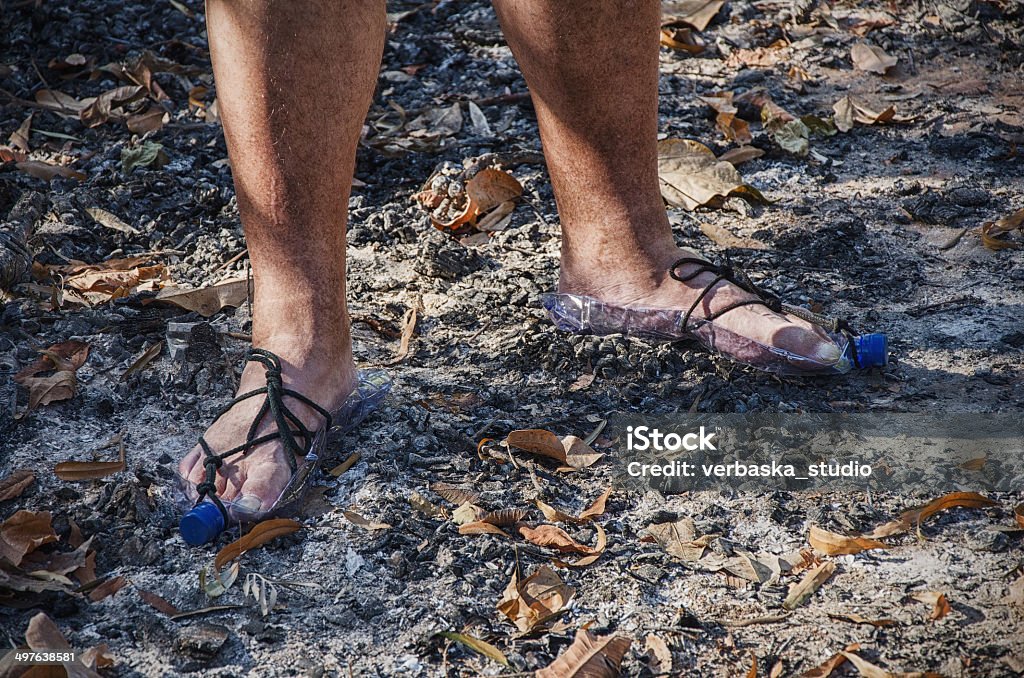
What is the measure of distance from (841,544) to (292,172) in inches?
43.5

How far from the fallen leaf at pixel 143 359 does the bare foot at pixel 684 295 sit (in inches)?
35.0

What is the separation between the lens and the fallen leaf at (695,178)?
258cm

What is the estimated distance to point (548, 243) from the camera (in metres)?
2.46

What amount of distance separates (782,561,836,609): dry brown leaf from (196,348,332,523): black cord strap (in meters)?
0.84

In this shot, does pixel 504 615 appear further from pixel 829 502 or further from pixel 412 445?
pixel 829 502

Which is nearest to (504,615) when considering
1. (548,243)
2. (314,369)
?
(314,369)

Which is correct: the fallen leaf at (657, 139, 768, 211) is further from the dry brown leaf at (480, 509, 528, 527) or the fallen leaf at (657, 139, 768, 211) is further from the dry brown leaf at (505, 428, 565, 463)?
the dry brown leaf at (480, 509, 528, 527)

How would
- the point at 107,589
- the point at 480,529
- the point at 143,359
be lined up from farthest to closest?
1. the point at 143,359
2. the point at 480,529
3. the point at 107,589

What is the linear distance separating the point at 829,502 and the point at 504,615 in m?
0.61

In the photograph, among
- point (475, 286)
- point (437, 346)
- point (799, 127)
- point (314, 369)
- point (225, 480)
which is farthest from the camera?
point (799, 127)

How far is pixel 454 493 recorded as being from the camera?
1.66 metres

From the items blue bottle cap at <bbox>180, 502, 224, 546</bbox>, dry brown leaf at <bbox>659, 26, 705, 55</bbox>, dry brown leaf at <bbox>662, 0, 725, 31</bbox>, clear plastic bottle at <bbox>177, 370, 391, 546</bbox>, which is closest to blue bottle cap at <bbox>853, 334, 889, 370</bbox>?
clear plastic bottle at <bbox>177, 370, 391, 546</bbox>

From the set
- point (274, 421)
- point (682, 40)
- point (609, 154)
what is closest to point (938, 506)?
point (609, 154)

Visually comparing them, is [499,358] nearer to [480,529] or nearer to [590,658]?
[480,529]
